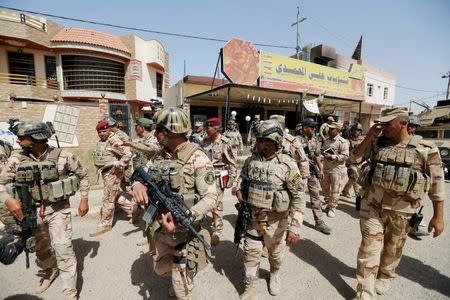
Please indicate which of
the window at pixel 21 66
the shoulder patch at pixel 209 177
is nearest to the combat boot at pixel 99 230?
the shoulder patch at pixel 209 177

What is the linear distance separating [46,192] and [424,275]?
4986 mm

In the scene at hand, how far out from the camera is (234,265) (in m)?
3.18

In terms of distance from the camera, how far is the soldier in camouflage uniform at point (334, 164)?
4.64 m

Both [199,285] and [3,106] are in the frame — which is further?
[3,106]

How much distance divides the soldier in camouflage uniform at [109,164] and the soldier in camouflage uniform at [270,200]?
292 cm

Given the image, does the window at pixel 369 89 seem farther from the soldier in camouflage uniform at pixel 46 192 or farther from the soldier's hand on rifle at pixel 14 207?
the soldier's hand on rifle at pixel 14 207

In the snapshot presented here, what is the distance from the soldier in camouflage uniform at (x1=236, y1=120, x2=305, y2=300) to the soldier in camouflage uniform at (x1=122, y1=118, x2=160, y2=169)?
234cm

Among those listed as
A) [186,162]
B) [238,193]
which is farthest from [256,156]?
[186,162]

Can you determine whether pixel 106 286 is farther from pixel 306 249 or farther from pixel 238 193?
pixel 306 249

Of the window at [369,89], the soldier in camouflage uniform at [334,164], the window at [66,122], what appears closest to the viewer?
the soldier in camouflage uniform at [334,164]

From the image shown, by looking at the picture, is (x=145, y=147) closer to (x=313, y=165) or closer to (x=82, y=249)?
(x=82, y=249)

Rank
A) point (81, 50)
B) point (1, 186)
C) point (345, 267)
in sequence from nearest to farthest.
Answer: point (1, 186)
point (345, 267)
point (81, 50)

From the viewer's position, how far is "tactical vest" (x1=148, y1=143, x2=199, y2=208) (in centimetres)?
196

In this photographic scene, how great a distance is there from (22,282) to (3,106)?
7.81 metres
